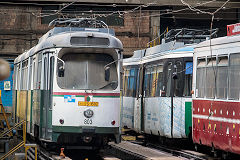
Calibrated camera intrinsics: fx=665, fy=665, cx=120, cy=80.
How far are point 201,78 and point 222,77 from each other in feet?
5.25

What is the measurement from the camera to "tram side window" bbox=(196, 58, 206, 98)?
1574 centimetres

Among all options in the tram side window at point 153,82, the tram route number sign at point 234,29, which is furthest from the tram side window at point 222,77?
the tram side window at point 153,82

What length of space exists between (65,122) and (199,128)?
318 centimetres

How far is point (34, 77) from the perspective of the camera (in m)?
18.7

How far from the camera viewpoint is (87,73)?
15648 millimetres

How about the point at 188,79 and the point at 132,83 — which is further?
the point at 132,83

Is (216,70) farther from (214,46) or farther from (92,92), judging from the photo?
(92,92)

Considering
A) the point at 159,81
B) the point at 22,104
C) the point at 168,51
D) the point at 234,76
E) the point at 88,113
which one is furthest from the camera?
the point at 22,104

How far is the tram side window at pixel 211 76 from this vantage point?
14945 millimetres

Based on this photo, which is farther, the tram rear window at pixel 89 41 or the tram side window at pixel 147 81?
the tram side window at pixel 147 81

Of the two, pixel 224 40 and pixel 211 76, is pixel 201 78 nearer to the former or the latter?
pixel 211 76

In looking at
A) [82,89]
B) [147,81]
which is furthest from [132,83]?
[82,89]

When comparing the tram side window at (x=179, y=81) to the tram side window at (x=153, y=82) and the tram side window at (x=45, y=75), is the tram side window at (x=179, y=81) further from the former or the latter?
the tram side window at (x=45, y=75)

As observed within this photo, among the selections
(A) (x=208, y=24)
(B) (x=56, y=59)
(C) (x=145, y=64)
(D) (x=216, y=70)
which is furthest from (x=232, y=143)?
(A) (x=208, y=24)
